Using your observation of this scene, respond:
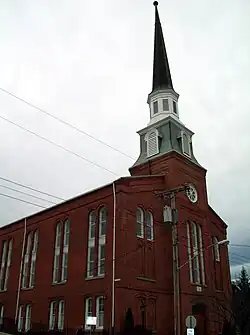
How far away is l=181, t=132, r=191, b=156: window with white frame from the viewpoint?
1433 inches

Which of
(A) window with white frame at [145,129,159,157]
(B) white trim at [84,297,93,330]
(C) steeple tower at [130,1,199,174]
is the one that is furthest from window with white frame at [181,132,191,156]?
(B) white trim at [84,297,93,330]

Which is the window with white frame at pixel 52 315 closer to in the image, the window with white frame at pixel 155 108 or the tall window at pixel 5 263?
the tall window at pixel 5 263

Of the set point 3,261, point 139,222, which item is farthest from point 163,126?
point 3,261

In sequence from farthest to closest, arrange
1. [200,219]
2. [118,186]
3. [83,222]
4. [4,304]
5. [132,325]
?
[4,304], [200,219], [83,222], [118,186], [132,325]

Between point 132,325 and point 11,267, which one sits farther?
point 11,267

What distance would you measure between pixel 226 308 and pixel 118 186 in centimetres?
1402

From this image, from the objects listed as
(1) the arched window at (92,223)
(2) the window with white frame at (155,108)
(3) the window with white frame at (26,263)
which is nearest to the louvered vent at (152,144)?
(2) the window with white frame at (155,108)

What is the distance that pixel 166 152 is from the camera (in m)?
34.5

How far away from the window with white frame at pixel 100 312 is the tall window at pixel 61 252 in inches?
197

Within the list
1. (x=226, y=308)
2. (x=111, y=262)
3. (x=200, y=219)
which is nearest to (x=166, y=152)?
(x=200, y=219)

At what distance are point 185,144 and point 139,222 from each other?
10.1 m

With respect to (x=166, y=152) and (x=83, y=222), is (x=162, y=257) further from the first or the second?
(x=166, y=152)

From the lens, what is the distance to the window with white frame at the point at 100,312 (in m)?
27.4

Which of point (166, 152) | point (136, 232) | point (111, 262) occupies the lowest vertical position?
point (111, 262)
